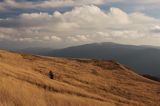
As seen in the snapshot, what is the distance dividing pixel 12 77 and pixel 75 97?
298 inches

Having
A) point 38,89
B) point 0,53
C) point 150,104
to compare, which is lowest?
point 150,104

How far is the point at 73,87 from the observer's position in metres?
39.2

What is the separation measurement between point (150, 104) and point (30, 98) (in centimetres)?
1770

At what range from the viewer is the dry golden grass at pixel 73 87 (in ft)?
98.0

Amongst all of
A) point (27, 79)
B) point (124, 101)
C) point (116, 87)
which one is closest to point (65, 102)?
point (27, 79)

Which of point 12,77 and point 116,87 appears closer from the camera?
point 12,77

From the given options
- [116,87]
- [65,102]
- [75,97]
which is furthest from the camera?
[116,87]

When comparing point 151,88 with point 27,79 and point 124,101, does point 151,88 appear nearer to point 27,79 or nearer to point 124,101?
point 124,101

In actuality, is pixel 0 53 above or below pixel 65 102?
above

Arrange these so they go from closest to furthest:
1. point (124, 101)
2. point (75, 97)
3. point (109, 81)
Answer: point (75, 97) → point (124, 101) → point (109, 81)

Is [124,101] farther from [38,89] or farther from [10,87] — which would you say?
[10,87]

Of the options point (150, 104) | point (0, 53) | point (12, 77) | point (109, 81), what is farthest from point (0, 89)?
point (0, 53)

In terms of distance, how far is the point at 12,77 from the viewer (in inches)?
1323

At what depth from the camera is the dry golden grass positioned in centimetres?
2988
